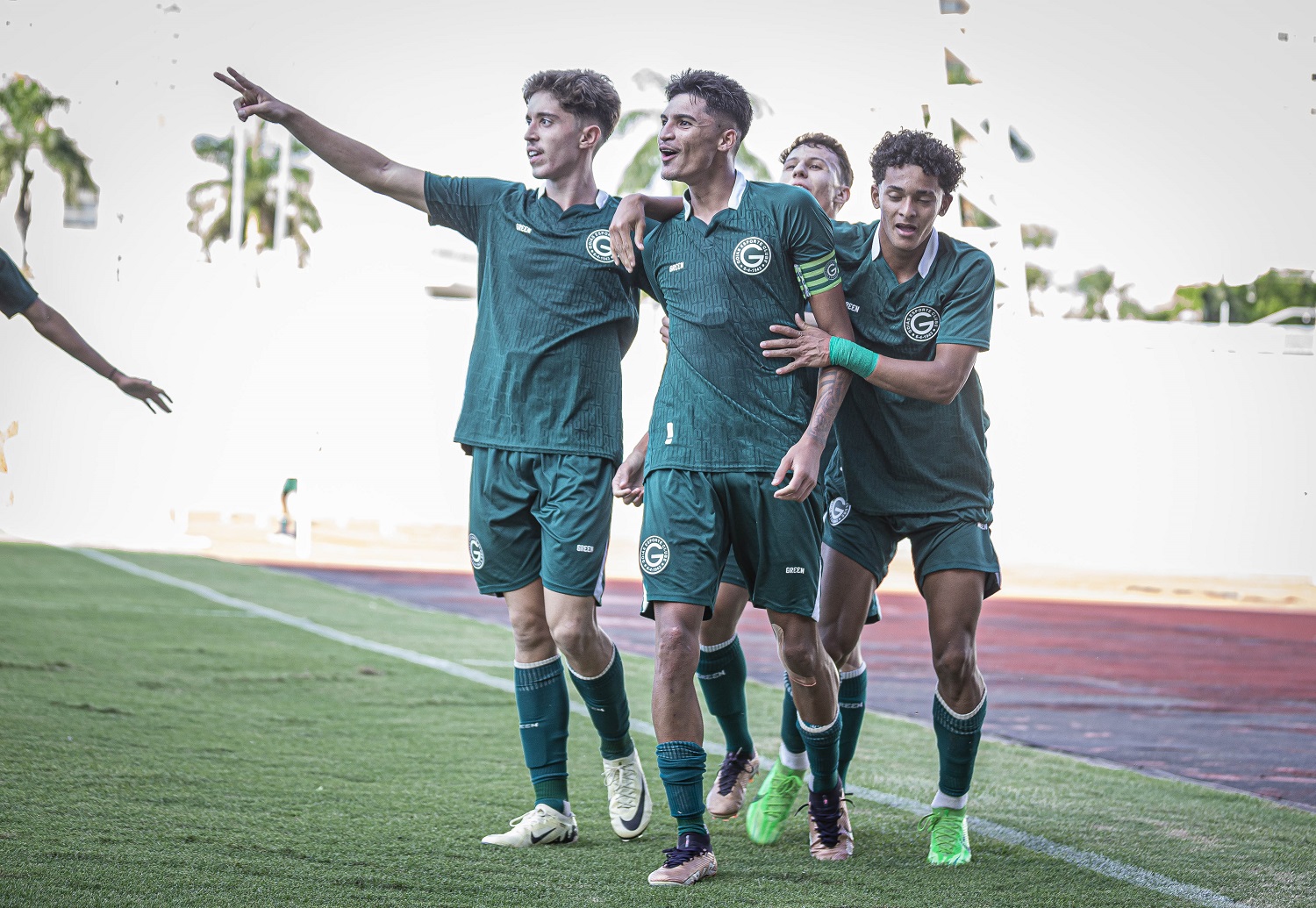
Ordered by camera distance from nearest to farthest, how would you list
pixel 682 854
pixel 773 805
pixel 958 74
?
pixel 682 854 → pixel 773 805 → pixel 958 74

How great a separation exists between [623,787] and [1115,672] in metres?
8.33

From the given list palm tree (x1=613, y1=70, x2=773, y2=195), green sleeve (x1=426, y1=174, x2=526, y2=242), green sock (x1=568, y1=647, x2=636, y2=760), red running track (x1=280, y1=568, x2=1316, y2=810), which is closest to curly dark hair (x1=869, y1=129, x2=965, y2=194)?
green sleeve (x1=426, y1=174, x2=526, y2=242)

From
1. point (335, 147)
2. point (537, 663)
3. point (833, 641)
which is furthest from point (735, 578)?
point (335, 147)

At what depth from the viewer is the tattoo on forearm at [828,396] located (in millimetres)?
3996

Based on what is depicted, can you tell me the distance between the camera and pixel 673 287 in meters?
4.15

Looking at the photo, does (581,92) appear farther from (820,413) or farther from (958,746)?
(958,746)

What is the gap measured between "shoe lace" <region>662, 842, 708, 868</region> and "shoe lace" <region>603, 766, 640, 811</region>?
529 mm

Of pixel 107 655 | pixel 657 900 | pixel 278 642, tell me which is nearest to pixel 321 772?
pixel 657 900

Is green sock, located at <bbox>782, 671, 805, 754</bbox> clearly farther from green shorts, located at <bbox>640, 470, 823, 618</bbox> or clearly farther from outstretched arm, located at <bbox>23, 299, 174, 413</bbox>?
outstretched arm, located at <bbox>23, 299, 174, 413</bbox>

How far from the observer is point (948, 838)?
14.2 ft

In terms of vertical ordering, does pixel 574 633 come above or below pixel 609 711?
above

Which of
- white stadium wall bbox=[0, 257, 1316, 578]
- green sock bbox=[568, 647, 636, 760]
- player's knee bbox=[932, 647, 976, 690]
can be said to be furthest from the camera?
white stadium wall bbox=[0, 257, 1316, 578]

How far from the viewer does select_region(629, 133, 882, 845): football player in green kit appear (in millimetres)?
4621

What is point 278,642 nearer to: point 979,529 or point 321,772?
point 321,772
